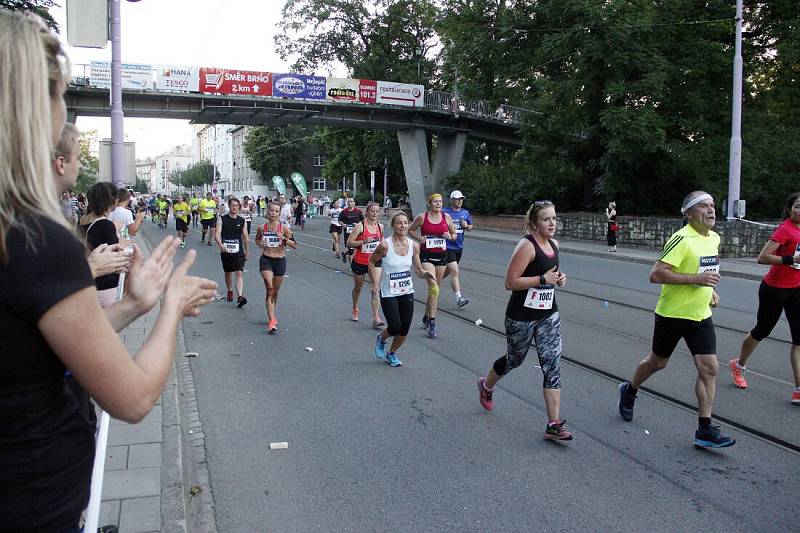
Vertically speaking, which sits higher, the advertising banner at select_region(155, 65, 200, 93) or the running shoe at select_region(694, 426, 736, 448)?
the advertising banner at select_region(155, 65, 200, 93)

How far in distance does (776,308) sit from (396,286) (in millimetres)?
3772

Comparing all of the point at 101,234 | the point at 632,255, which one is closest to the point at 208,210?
the point at 632,255

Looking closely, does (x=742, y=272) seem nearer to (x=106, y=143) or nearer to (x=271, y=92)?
(x=106, y=143)

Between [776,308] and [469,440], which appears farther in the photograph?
[776,308]

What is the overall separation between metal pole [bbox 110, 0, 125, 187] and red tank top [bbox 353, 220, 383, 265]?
468 cm

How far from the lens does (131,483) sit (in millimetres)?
4062

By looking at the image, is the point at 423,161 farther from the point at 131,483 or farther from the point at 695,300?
the point at 131,483

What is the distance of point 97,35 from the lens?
32.8 ft

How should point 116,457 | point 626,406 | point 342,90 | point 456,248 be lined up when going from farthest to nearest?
1. point 342,90
2. point 456,248
3. point 626,406
4. point 116,457

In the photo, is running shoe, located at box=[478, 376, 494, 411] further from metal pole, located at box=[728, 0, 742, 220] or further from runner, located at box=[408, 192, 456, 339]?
metal pole, located at box=[728, 0, 742, 220]

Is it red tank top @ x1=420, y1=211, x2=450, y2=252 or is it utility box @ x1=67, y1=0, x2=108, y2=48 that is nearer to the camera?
utility box @ x1=67, y1=0, x2=108, y2=48

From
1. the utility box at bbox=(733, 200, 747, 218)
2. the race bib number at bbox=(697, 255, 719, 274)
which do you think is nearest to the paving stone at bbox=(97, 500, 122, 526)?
the race bib number at bbox=(697, 255, 719, 274)

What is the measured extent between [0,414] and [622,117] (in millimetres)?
24130

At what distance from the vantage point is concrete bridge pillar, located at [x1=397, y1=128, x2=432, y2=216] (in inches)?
1715
